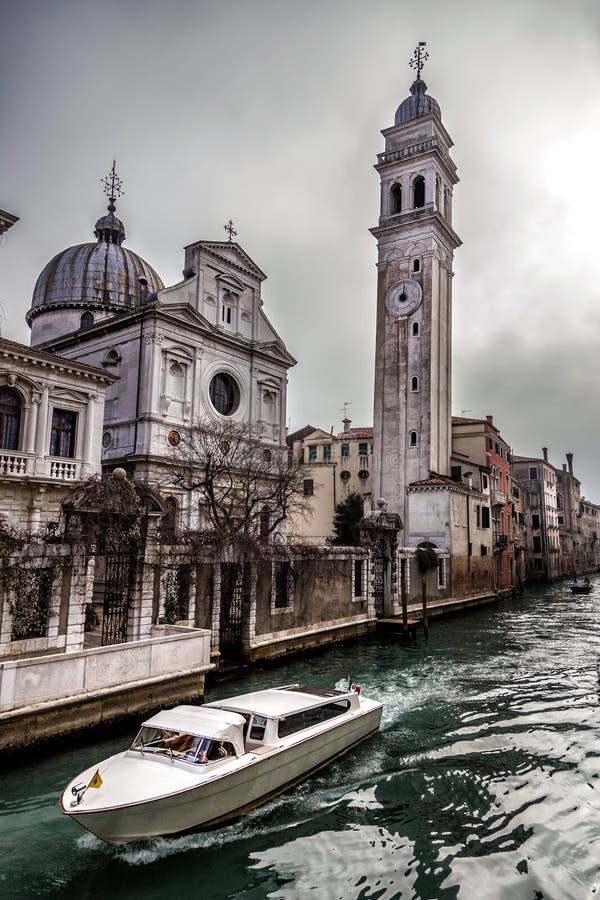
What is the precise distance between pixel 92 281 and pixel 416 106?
942 inches

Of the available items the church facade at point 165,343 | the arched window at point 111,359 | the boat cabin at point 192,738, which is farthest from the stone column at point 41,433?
the boat cabin at point 192,738

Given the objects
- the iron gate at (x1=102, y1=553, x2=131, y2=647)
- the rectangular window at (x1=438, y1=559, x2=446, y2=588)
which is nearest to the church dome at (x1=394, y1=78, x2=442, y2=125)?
the rectangular window at (x1=438, y1=559, x2=446, y2=588)

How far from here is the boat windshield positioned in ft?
25.8

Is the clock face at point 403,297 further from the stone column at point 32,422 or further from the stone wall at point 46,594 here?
the stone wall at point 46,594

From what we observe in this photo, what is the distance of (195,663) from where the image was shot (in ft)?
42.8

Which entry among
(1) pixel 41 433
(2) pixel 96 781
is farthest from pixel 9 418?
(2) pixel 96 781

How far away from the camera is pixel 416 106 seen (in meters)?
40.8

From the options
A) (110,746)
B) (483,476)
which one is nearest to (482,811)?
(110,746)

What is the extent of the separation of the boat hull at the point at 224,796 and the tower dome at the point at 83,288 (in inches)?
1143

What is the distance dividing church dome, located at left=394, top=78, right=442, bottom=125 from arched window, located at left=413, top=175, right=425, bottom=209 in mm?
4064

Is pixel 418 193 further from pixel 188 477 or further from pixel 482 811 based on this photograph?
pixel 482 811

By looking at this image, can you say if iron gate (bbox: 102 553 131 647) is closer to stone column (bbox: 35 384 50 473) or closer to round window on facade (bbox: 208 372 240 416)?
stone column (bbox: 35 384 50 473)

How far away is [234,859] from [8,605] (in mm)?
5843

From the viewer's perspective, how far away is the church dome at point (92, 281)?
34031 mm
